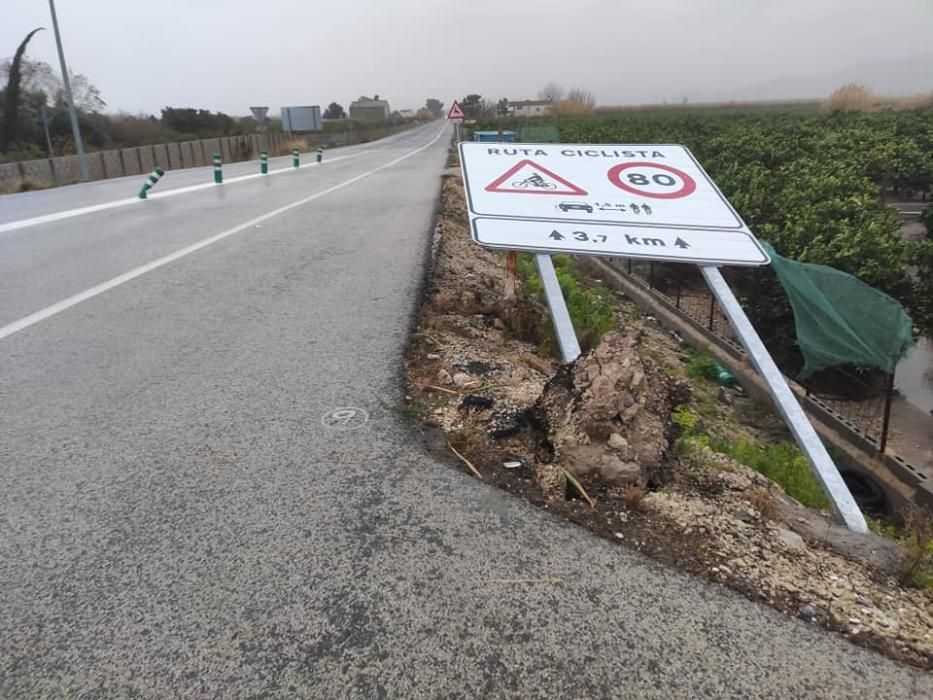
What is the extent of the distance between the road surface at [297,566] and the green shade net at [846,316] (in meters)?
4.47

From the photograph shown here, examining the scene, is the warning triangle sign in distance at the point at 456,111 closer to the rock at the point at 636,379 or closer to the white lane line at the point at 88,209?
the white lane line at the point at 88,209

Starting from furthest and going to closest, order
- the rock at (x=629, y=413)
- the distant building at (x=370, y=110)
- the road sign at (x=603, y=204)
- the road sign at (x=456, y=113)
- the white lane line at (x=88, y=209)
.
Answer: the distant building at (x=370, y=110) → the road sign at (x=456, y=113) → the white lane line at (x=88, y=209) → the road sign at (x=603, y=204) → the rock at (x=629, y=413)

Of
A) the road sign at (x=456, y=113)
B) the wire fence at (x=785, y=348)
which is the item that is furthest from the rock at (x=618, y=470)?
the road sign at (x=456, y=113)

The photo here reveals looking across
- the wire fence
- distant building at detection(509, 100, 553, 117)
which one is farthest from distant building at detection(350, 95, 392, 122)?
the wire fence

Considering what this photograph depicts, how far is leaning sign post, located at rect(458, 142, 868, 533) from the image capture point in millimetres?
3553

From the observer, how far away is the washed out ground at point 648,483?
2.12 metres

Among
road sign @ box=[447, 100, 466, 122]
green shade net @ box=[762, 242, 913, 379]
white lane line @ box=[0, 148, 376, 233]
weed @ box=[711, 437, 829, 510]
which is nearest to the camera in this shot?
weed @ box=[711, 437, 829, 510]

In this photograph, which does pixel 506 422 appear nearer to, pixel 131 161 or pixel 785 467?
pixel 785 467

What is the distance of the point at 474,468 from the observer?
111 inches

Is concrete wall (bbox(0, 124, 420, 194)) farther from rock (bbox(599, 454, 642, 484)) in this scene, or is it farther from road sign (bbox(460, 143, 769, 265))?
rock (bbox(599, 454, 642, 484))

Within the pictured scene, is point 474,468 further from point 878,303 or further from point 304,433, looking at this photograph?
point 878,303

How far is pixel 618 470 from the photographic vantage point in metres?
2.68

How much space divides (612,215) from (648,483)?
1877mm

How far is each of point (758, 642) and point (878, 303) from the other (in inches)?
210
